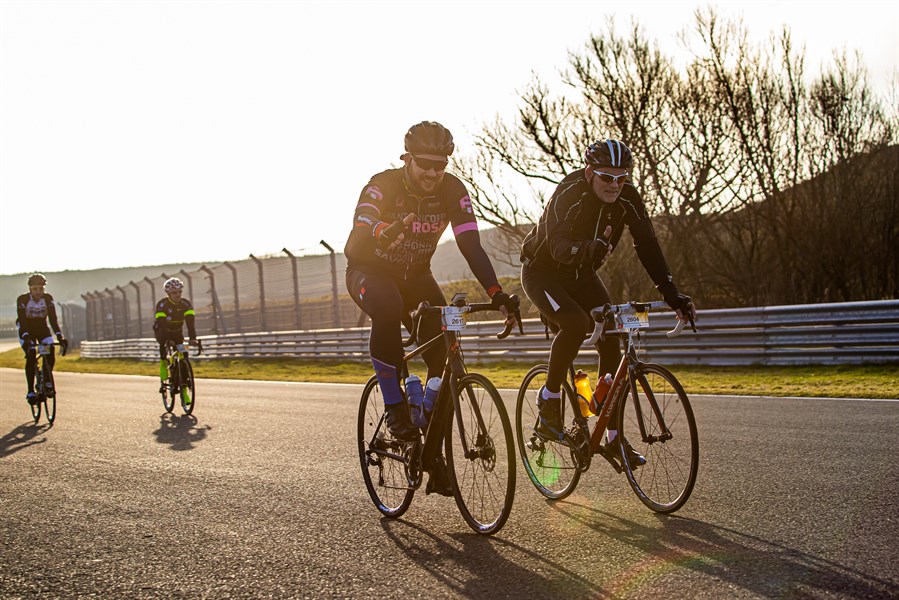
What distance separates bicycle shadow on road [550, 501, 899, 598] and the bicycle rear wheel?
8.52 m

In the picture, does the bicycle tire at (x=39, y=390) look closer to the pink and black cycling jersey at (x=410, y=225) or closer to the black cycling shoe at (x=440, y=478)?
the pink and black cycling jersey at (x=410, y=225)

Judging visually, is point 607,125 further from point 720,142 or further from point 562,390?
point 562,390

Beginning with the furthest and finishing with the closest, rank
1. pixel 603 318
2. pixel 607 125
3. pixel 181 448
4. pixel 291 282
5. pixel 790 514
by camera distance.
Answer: pixel 291 282
pixel 607 125
pixel 181 448
pixel 603 318
pixel 790 514

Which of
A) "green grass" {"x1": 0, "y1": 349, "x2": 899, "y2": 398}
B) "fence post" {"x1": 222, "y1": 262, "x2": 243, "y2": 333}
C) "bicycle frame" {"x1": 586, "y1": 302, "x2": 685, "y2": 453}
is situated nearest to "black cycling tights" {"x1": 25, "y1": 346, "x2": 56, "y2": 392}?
"green grass" {"x1": 0, "y1": 349, "x2": 899, "y2": 398}

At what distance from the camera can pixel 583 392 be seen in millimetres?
5422

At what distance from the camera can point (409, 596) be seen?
3.82 meters

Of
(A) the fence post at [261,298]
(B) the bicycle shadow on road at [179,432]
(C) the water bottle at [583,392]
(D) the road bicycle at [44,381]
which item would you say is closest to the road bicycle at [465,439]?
(C) the water bottle at [583,392]

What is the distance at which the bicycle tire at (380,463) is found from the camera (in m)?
5.27

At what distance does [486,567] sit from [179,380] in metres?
9.40

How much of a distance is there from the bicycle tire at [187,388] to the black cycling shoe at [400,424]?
25.7 feet

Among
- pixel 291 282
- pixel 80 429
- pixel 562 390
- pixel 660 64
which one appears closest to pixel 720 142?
pixel 660 64

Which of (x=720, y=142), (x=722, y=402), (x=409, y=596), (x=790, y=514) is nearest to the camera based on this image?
(x=409, y=596)

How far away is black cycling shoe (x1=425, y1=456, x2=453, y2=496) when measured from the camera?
491cm

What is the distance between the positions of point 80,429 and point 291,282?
14.3 meters
